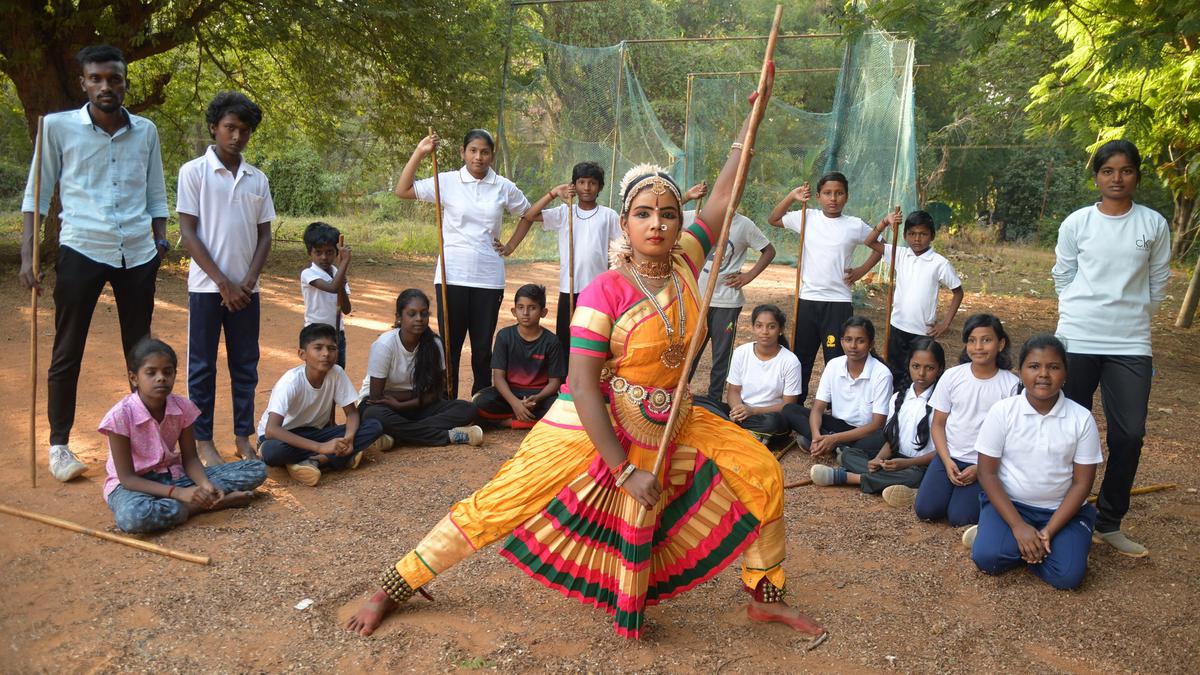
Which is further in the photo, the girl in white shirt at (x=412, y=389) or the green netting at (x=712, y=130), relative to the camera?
the green netting at (x=712, y=130)

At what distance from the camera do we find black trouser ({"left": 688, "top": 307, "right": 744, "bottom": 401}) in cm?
627

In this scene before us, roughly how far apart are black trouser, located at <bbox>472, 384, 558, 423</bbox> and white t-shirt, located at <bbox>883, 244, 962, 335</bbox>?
245 centimetres

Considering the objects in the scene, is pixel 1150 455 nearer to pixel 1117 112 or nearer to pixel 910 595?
pixel 1117 112

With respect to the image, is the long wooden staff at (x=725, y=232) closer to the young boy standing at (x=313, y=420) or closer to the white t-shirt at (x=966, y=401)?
the white t-shirt at (x=966, y=401)

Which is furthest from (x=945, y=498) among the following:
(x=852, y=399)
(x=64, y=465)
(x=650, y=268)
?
(x=64, y=465)

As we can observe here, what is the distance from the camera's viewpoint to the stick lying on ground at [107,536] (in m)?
3.72

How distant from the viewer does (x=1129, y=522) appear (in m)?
4.58

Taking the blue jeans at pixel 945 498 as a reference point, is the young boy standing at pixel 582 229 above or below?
above

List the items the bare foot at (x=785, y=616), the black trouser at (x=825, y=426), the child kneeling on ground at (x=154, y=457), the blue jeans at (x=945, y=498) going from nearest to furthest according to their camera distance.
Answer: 1. the bare foot at (x=785, y=616)
2. the child kneeling on ground at (x=154, y=457)
3. the blue jeans at (x=945, y=498)
4. the black trouser at (x=825, y=426)

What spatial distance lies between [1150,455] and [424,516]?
4.66m

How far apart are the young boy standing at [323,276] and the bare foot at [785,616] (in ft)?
10.9

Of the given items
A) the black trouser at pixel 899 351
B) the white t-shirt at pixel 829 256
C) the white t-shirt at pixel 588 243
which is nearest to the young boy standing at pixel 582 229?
the white t-shirt at pixel 588 243

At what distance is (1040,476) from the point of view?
3.92 metres

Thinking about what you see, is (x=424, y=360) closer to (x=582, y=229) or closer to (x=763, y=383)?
(x=582, y=229)
